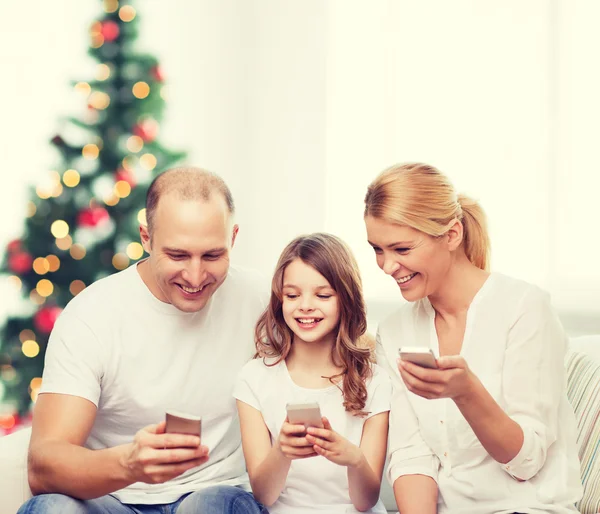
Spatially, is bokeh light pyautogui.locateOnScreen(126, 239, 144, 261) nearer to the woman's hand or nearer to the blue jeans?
the blue jeans

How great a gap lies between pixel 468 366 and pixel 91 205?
2.51 meters

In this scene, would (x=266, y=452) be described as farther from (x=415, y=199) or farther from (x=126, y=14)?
(x=126, y=14)

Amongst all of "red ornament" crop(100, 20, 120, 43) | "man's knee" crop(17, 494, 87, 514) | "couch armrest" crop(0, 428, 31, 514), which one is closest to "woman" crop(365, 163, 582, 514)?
"man's knee" crop(17, 494, 87, 514)

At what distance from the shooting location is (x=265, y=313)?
91.5 inches

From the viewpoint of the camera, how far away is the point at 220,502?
1998 millimetres

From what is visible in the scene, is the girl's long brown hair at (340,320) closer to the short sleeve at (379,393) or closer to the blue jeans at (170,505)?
the short sleeve at (379,393)

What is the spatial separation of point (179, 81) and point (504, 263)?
7.57 ft

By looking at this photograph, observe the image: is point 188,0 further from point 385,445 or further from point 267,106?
point 385,445

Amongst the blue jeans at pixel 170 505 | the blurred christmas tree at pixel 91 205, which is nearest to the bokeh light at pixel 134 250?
the blurred christmas tree at pixel 91 205

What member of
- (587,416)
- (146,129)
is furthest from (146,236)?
(146,129)

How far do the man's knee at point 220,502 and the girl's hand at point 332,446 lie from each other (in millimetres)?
298

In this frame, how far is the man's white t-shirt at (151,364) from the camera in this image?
7.09ft

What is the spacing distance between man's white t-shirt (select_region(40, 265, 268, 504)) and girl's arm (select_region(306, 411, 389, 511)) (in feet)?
1.26

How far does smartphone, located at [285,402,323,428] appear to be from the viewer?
174 cm
